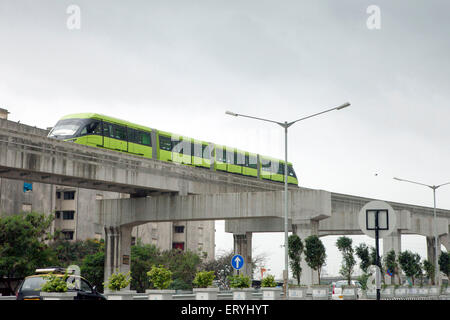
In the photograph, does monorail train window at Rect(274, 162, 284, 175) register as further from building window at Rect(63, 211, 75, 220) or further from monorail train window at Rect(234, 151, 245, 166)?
building window at Rect(63, 211, 75, 220)

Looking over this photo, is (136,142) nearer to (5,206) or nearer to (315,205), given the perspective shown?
(315,205)

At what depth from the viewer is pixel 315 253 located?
123ft

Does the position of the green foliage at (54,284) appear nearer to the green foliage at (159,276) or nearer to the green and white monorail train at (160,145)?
the green foliage at (159,276)

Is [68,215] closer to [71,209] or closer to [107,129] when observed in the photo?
[71,209]

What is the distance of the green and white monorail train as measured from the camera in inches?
1665

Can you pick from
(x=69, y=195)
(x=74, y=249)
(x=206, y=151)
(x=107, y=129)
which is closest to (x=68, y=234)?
(x=69, y=195)

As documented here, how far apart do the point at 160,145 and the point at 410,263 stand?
73.9ft

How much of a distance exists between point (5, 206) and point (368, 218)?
74788 mm

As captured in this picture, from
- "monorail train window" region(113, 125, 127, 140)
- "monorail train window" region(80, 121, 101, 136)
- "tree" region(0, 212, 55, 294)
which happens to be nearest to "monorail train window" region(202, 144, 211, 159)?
"monorail train window" region(113, 125, 127, 140)

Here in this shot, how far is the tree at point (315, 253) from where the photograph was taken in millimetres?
37500

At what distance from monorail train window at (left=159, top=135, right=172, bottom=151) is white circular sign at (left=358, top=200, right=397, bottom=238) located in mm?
38372

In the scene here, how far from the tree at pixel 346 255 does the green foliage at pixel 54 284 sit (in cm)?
2882
